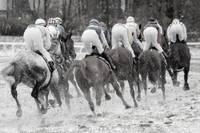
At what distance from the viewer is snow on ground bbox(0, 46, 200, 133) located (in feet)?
41.5

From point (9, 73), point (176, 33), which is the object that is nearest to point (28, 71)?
point (9, 73)

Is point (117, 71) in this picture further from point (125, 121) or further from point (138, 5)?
point (138, 5)

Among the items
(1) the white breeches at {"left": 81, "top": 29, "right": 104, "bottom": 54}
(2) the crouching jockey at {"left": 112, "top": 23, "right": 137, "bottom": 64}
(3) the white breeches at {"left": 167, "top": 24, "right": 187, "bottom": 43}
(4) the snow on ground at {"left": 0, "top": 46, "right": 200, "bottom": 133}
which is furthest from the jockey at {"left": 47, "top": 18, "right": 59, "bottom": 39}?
(3) the white breeches at {"left": 167, "top": 24, "right": 187, "bottom": 43}

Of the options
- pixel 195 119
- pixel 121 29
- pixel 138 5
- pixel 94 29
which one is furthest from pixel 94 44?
pixel 138 5

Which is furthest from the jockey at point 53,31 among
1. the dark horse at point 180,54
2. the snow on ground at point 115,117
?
the dark horse at point 180,54

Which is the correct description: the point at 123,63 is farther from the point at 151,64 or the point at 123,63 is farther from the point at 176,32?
the point at 176,32

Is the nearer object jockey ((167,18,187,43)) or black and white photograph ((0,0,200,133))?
black and white photograph ((0,0,200,133))

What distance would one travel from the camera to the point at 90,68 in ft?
48.5

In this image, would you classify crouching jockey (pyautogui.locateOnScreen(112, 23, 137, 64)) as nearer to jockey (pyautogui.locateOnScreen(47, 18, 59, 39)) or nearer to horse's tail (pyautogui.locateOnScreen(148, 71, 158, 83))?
horse's tail (pyautogui.locateOnScreen(148, 71, 158, 83))

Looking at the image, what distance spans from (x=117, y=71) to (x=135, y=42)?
130 inches

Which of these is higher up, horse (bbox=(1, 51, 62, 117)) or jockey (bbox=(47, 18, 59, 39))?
jockey (bbox=(47, 18, 59, 39))

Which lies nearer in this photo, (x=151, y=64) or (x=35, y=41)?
(x=35, y=41)

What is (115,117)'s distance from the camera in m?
14.4

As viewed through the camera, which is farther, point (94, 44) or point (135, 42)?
point (135, 42)
